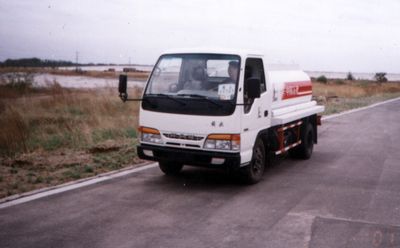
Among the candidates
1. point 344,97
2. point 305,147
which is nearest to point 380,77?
point 344,97

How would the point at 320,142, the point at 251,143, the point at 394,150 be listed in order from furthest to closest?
the point at 320,142 < the point at 394,150 < the point at 251,143

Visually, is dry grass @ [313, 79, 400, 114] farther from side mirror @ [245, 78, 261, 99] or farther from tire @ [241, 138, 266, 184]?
side mirror @ [245, 78, 261, 99]

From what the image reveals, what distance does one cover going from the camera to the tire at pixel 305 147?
1088cm

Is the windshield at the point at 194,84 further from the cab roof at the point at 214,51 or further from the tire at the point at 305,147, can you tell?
the tire at the point at 305,147

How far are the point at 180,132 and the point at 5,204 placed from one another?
9.23 ft

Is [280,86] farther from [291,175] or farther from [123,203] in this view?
[123,203]

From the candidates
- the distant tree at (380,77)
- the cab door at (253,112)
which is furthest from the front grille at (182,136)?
the distant tree at (380,77)

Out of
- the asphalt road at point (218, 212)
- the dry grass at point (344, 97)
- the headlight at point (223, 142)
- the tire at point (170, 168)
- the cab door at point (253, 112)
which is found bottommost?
the asphalt road at point (218, 212)

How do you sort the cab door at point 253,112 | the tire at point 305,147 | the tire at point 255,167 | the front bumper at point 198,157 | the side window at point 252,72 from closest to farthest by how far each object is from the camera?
the front bumper at point 198,157 → the cab door at point 253,112 → the side window at point 252,72 → the tire at point 255,167 → the tire at point 305,147

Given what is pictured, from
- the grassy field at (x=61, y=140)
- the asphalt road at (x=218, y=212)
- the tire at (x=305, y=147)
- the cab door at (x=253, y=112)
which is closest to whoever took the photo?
the asphalt road at (x=218, y=212)

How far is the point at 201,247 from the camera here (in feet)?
17.0

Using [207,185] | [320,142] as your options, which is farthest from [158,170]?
[320,142]

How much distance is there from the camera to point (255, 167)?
8.28 m

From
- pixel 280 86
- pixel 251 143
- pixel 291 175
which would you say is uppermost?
pixel 280 86
